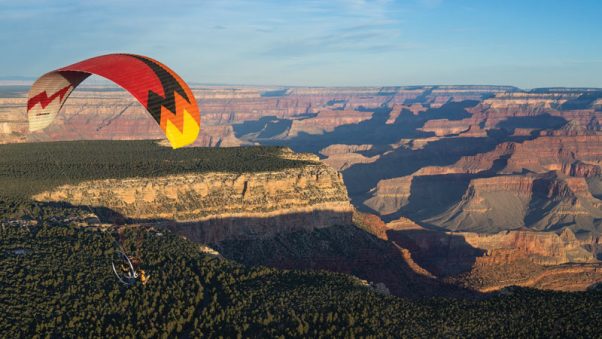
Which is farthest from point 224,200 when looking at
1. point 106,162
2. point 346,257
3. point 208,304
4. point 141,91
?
point 141,91

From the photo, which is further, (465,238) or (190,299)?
(465,238)

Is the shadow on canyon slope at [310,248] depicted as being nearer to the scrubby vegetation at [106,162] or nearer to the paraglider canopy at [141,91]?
the scrubby vegetation at [106,162]

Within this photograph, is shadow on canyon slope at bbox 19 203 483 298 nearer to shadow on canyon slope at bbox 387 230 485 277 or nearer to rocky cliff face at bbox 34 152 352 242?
rocky cliff face at bbox 34 152 352 242

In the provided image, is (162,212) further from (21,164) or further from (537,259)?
(537,259)

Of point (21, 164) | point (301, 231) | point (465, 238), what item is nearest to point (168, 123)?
point (301, 231)

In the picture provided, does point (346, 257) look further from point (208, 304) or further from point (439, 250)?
point (208, 304)
